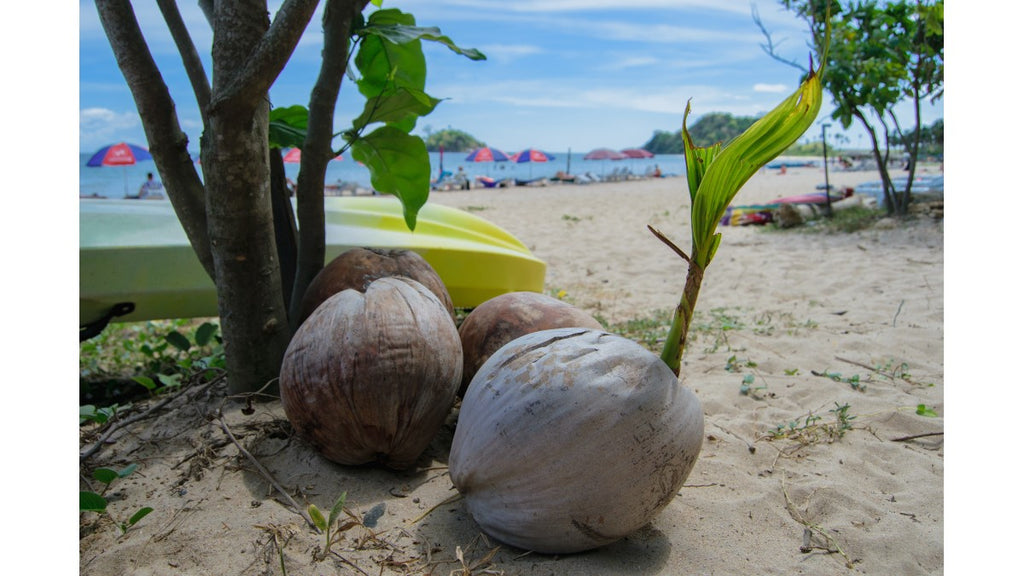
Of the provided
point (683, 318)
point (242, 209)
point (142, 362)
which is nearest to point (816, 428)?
point (683, 318)

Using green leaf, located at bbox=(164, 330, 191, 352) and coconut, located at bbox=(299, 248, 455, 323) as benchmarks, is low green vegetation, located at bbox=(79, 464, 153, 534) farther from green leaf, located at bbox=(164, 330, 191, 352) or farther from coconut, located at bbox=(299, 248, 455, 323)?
green leaf, located at bbox=(164, 330, 191, 352)

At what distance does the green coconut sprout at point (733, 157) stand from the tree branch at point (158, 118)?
1.57 meters

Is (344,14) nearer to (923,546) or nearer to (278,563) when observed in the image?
(278,563)

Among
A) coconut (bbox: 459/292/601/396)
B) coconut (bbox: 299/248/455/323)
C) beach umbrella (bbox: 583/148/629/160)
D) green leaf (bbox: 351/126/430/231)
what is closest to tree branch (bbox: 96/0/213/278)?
coconut (bbox: 299/248/455/323)

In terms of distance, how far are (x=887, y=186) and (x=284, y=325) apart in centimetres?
764

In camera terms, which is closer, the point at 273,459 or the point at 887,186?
the point at 273,459

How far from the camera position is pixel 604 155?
3466cm

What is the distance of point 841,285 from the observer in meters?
4.38

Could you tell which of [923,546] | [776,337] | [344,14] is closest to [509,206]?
[776,337]

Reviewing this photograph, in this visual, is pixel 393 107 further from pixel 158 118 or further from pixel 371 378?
pixel 371 378

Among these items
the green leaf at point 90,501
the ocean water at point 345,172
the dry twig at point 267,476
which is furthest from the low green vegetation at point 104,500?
the ocean water at point 345,172

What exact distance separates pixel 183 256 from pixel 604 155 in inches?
1282

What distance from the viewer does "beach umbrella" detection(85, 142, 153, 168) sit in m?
15.0

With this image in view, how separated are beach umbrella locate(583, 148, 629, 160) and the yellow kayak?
102ft
